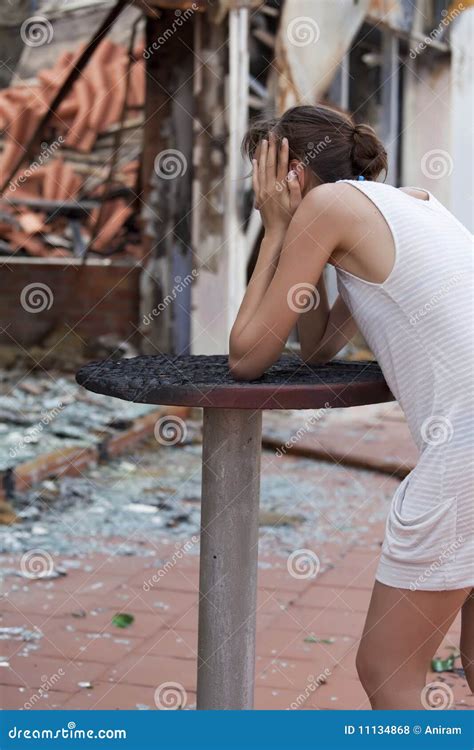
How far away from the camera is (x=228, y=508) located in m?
2.36

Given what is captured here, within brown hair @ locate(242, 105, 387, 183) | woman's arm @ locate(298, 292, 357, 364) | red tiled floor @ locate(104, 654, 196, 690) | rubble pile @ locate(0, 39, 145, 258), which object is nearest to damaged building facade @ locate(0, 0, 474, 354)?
rubble pile @ locate(0, 39, 145, 258)

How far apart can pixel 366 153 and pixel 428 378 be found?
1.77 ft

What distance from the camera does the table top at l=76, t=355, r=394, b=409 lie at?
6.83ft

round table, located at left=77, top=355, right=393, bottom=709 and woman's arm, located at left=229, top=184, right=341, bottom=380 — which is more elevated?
woman's arm, located at left=229, top=184, right=341, bottom=380

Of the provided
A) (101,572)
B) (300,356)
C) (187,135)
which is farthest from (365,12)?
(300,356)

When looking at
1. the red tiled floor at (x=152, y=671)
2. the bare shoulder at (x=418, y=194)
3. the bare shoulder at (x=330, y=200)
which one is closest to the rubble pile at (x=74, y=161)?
the red tiled floor at (x=152, y=671)

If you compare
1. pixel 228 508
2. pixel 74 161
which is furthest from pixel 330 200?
pixel 74 161

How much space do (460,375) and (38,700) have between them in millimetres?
1703

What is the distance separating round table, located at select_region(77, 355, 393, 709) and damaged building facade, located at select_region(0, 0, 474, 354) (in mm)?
4190

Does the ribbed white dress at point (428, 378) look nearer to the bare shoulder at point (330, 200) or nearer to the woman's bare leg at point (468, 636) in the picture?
the bare shoulder at point (330, 200)

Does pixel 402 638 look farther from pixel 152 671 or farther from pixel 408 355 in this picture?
pixel 152 671

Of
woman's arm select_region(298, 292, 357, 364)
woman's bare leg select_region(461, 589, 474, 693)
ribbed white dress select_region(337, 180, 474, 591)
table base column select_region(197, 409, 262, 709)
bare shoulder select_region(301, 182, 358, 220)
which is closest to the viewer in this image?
ribbed white dress select_region(337, 180, 474, 591)

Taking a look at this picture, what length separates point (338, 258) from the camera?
7.02 feet
